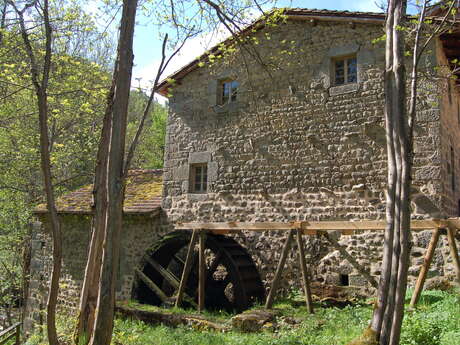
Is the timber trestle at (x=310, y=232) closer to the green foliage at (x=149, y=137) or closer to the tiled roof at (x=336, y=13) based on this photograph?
the tiled roof at (x=336, y=13)

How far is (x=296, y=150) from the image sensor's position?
8148 mm

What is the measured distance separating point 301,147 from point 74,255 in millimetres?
6286

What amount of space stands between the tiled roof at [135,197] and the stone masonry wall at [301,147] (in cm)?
59

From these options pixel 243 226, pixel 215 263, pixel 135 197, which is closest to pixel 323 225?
pixel 243 226

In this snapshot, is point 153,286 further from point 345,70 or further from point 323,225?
point 345,70

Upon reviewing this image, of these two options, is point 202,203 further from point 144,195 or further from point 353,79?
point 353,79

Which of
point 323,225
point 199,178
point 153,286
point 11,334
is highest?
point 199,178

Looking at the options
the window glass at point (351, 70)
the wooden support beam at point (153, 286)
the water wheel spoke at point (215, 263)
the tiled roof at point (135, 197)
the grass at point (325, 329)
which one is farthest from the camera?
the tiled roof at point (135, 197)

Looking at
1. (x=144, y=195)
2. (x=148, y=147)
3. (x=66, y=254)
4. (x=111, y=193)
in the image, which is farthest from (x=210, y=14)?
(x=148, y=147)

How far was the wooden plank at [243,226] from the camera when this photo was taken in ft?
22.2

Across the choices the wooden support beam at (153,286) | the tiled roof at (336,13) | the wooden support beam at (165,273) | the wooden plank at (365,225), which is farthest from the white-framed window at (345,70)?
the wooden support beam at (153,286)

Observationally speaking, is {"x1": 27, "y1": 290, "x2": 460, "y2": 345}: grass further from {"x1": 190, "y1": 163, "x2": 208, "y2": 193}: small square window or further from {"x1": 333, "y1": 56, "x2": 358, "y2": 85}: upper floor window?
{"x1": 333, "y1": 56, "x2": 358, "y2": 85}: upper floor window

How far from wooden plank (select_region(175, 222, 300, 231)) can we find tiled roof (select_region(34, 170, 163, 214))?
5.26ft

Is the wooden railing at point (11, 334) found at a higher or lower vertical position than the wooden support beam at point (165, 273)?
lower
